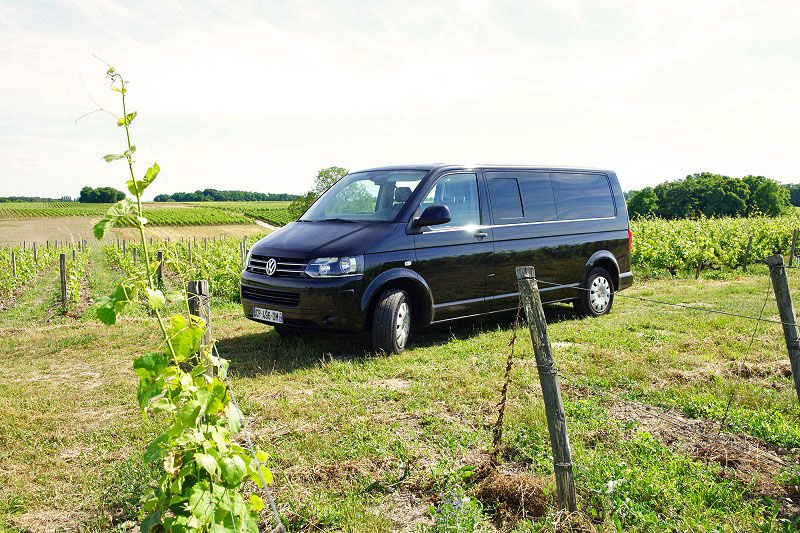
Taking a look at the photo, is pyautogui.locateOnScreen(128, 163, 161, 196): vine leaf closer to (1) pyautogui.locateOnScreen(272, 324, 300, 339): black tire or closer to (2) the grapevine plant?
(2) the grapevine plant

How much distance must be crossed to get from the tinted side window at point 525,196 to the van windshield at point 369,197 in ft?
3.51

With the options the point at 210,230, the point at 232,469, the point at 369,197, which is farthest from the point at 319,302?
the point at 210,230

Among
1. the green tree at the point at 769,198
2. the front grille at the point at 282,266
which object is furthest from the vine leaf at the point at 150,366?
the green tree at the point at 769,198

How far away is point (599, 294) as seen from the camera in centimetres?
845

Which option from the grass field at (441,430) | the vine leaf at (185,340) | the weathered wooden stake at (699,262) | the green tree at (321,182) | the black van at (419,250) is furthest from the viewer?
the green tree at (321,182)

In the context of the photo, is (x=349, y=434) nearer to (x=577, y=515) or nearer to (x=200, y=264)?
(x=577, y=515)

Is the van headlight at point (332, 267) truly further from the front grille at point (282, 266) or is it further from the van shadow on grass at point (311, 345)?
the van shadow on grass at point (311, 345)

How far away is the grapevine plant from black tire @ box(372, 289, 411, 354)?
149 inches

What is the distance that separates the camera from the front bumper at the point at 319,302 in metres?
5.70

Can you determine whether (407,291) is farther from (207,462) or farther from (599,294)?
(207,462)

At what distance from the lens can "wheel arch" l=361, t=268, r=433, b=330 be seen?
587 centimetres

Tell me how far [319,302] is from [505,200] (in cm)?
281

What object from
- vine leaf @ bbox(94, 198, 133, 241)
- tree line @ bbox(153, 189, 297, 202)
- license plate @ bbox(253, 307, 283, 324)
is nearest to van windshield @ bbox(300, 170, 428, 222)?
license plate @ bbox(253, 307, 283, 324)

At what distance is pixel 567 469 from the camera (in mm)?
2787
